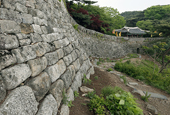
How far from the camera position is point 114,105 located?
2.65 metres

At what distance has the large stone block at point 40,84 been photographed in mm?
1715

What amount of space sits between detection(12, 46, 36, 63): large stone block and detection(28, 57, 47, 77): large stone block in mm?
96

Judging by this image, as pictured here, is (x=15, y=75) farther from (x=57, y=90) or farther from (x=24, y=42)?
(x=57, y=90)

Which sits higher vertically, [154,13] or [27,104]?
[154,13]

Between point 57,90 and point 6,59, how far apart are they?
116cm

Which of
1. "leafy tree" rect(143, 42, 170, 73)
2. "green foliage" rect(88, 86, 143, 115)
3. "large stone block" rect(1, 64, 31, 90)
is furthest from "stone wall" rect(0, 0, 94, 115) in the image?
"leafy tree" rect(143, 42, 170, 73)

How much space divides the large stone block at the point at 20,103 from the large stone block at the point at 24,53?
0.48 meters

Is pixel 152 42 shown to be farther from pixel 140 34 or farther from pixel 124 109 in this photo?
pixel 124 109

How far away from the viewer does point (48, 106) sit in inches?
71.8

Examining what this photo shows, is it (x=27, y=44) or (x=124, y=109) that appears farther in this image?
(x=124, y=109)

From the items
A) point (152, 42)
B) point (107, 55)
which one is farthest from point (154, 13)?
point (107, 55)

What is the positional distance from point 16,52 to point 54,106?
1.21 m

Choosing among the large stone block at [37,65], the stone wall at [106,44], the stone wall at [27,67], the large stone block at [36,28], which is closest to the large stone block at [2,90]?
the stone wall at [27,67]

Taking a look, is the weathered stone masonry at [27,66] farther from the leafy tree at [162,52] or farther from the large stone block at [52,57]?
the leafy tree at [162,52]
